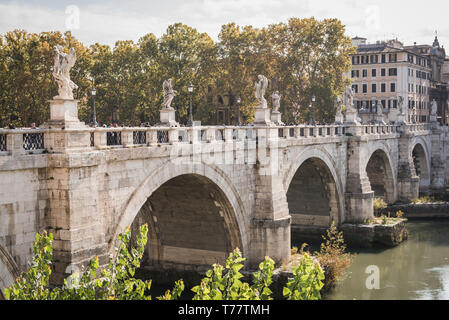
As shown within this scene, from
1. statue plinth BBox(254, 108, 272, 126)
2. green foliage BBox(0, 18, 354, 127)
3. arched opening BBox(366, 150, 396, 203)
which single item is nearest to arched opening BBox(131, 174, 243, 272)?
statue plinth BBox(254, 108, 272, 126)

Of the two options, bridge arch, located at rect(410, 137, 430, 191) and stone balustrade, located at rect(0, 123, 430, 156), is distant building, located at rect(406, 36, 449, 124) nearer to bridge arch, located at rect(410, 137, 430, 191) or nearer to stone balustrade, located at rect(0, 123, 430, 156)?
bridge arch, located at rect(410, 137, 430, 191)

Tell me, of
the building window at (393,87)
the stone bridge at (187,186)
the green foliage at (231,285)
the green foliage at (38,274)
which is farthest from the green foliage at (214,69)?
the green foliage at (231,285)

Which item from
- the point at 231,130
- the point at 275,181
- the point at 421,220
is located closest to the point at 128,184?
the point at 231,130

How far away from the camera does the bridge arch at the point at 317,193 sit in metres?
31.0

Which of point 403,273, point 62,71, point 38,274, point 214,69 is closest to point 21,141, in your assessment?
point 62,71

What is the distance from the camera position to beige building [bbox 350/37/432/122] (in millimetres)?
66625

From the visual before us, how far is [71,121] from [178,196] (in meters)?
9.30

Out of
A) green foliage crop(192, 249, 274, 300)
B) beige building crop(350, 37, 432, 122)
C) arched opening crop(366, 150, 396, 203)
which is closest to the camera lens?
green foliage crop(192, 249, 274, 300)

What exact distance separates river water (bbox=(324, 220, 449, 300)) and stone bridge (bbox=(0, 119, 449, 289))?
9.86 feet

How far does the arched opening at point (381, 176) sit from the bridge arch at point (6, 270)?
31385mm

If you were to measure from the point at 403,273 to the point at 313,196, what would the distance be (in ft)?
23.3

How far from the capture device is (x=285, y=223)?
23062mm

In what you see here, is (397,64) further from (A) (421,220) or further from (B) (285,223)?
(B) (285,223)

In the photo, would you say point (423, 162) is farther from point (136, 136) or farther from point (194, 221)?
point (136, 136)
